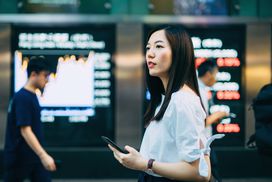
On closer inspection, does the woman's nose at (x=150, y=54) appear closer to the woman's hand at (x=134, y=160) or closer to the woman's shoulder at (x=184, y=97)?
the woman's shoulder at (x=184, y=97)

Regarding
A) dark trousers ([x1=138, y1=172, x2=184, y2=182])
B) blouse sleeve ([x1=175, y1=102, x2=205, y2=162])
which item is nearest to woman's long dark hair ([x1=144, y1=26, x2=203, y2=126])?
blouse sleeve ([x1=175, y1=102, x2=205, y2=162])

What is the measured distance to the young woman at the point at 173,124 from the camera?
296 centimetres

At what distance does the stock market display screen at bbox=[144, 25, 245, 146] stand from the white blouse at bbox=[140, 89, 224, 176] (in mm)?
7397

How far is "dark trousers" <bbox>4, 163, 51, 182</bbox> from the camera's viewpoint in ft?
19.4

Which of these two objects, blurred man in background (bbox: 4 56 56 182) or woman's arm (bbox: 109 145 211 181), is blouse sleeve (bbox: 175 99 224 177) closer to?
woman's arm (bbox: 109 145 211 181)

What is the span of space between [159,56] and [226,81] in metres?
7.44

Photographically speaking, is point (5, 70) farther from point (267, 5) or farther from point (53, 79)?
point (267, 5)

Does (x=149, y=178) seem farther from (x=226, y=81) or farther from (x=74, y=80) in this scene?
(x=226, y=81)

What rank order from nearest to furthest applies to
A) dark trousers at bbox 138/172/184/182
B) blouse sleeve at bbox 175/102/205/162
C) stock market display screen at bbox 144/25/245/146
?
blouse sleeve at bbox 175/102/205/162 → dark trousers at bbox 138/172/184/182 → stock market display screen at bbox 144/25/245/146

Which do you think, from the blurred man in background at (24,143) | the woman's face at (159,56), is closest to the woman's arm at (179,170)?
the woman's face at (159,56)

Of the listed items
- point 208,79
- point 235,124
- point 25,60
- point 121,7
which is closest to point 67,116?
point 25,60

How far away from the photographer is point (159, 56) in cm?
317

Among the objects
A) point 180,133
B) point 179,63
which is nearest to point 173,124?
point 180,133

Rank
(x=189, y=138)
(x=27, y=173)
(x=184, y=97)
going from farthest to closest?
(x=27, y=173), (x=184, y=97), (x=189, y=138)
